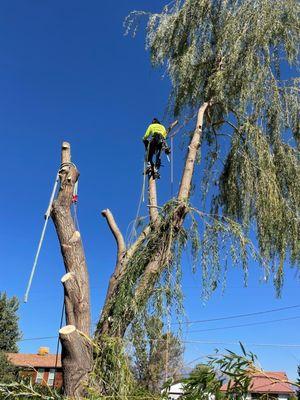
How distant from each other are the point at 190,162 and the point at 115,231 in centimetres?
122

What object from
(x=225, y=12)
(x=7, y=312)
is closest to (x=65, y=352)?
(x=225, y=12)

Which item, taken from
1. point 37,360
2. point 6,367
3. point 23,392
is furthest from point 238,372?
point 37,360

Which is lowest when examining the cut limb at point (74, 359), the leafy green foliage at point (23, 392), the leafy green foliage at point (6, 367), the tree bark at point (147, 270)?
the leafy green foliage at point (23, 392)

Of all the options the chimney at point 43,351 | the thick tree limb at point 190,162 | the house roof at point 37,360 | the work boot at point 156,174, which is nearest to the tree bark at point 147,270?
the thick tree limb at point 190,162

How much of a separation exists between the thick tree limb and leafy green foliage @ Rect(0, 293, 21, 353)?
64.4 ft

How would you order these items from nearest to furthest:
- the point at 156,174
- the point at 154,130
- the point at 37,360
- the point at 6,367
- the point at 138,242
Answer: the point at 138,242, the point at 156,174, the point at 154,130, the point at 6,367, the point at 37,360

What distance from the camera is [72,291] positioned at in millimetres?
4469

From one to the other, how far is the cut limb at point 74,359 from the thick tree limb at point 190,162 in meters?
1.67

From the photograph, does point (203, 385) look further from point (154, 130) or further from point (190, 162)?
point (154, 130)

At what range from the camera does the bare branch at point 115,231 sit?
5.12 metres

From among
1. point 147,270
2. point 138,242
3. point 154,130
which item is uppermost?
point 154,130

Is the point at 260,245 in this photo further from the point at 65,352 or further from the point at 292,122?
the point at 65,352

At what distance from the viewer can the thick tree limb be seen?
521cm

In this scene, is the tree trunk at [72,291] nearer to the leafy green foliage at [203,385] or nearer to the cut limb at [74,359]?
the cut limb at [74,359]
